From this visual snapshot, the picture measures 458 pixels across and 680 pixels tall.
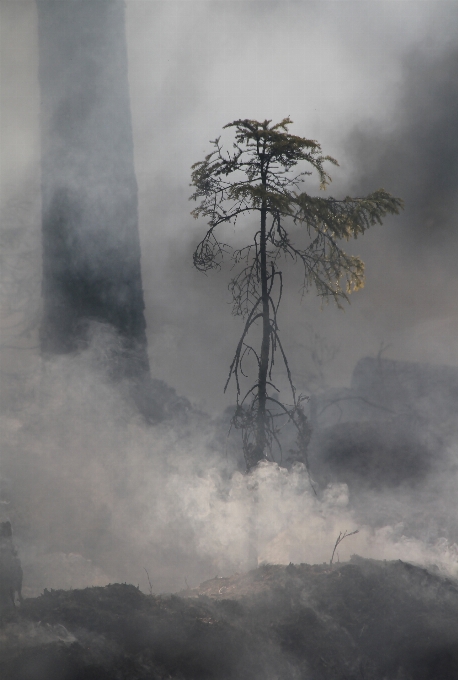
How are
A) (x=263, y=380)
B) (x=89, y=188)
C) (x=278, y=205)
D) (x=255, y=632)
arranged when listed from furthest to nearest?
(x=89, y=188), (x=263, y=380), (x=278, y=205), (x=255, y=632)

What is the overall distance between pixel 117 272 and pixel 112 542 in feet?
12.6

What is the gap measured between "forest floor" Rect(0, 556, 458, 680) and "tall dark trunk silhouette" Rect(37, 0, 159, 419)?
3.67m

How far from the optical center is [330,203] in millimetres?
6531

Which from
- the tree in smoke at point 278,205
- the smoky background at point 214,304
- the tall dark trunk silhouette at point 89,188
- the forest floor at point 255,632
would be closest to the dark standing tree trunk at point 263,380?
the tree in smoke at point 278,205

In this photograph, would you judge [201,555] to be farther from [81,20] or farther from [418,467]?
[81,20]

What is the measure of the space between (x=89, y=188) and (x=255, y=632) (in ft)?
20.2

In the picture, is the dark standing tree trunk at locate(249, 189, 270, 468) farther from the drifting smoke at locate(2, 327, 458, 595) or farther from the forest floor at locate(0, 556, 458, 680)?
the forest floor at locate(0, 556, 458, 680)

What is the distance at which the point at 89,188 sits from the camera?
8.07m

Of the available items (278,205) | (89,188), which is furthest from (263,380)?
(89,188)

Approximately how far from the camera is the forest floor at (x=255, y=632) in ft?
13.9

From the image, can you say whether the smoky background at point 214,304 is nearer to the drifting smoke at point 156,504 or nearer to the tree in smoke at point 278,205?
the drifting smoke at point 156,504

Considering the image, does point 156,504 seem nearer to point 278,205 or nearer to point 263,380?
point 263,380

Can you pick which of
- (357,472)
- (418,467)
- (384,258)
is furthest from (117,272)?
(418,467)

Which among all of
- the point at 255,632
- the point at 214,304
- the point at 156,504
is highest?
the point at 214,304
